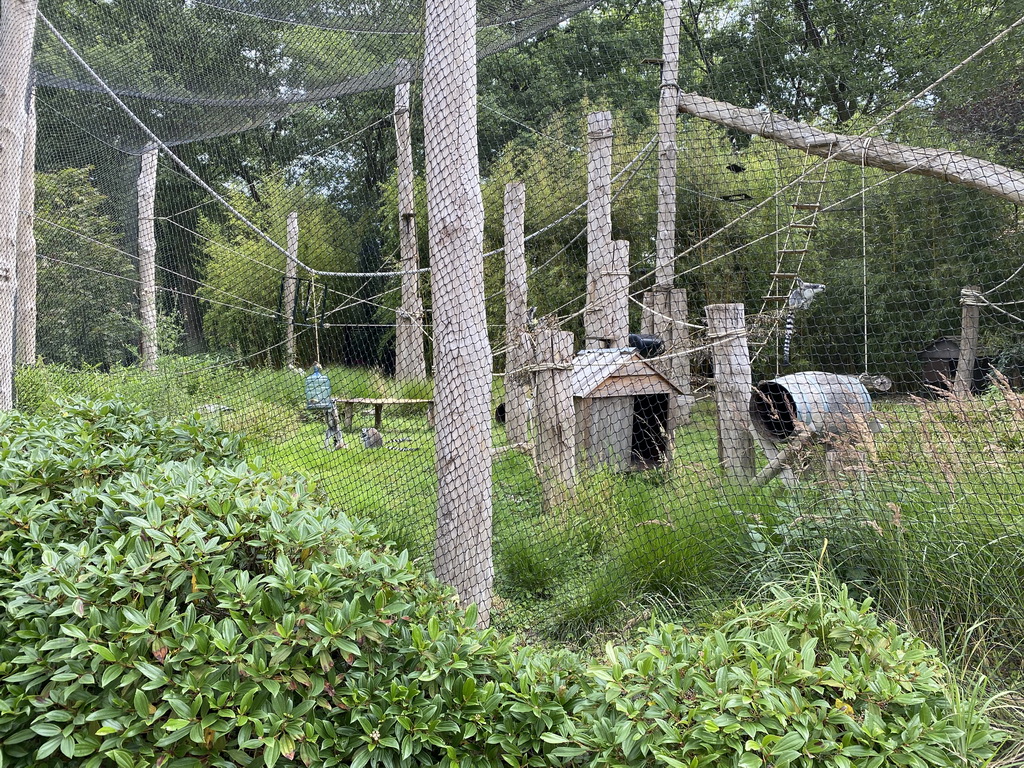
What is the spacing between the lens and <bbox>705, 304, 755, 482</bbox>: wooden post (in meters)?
4.41

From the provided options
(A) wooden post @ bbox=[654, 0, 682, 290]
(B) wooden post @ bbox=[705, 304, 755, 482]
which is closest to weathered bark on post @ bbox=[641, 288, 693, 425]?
(A) wooden post @ bbox=[654, 0, 682, 290]

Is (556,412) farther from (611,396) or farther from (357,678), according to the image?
(357,678)

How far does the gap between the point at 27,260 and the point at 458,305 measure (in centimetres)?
831

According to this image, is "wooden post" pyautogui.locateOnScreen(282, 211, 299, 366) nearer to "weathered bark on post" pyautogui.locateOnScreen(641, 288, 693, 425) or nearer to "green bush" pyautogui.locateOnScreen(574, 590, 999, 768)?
"weathered bark on post" pyautogui.locateOnScreen(641, 288, 693, 425)

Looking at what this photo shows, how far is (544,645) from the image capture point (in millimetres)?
3199

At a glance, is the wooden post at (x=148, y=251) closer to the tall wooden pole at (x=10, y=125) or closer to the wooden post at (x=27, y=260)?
the wooden post at (x=27, y=260)

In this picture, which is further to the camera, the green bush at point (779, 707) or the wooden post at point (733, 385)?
the wooden post at point (733, 385)

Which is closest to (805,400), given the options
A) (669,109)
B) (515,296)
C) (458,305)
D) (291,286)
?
(669,109)

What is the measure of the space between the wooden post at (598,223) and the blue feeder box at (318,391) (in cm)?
Result: 247

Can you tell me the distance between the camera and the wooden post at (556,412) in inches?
183

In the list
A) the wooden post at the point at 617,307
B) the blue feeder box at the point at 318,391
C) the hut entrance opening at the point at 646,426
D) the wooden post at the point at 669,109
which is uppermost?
the wooden post at the point at 669,109

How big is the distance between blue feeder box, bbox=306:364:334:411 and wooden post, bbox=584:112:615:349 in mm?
2468

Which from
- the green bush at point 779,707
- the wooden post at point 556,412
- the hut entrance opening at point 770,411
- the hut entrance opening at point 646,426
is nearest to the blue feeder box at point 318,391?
the hut entrance opening at point 646,426

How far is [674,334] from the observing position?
23.6 ft
